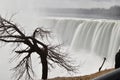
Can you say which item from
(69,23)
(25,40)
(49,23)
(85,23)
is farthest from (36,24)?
(25,40)

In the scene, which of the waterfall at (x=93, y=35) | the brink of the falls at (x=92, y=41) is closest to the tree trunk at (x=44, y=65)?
the brink of the falls at (x=92, y=41)

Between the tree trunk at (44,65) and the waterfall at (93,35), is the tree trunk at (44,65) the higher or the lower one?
the higher one

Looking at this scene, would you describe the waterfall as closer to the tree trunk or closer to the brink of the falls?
the brink of the falls

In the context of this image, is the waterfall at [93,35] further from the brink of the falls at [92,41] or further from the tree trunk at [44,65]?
the tree trunk at [44,65]

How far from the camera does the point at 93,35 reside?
33188 millimetres

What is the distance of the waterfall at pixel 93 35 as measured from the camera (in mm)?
28178

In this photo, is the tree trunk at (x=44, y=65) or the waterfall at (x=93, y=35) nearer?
the tree trunk at (x=44, y=65)

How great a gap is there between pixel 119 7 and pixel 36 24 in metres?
29.7

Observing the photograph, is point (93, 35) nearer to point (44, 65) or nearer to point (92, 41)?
point (92, 41)

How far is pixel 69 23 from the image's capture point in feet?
141

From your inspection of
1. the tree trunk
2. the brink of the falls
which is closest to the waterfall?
the brink of the falls

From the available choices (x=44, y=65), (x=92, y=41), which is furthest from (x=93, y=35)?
(x=44, y=65)

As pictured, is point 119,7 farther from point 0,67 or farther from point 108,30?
point 0,67

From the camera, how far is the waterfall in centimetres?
2818
